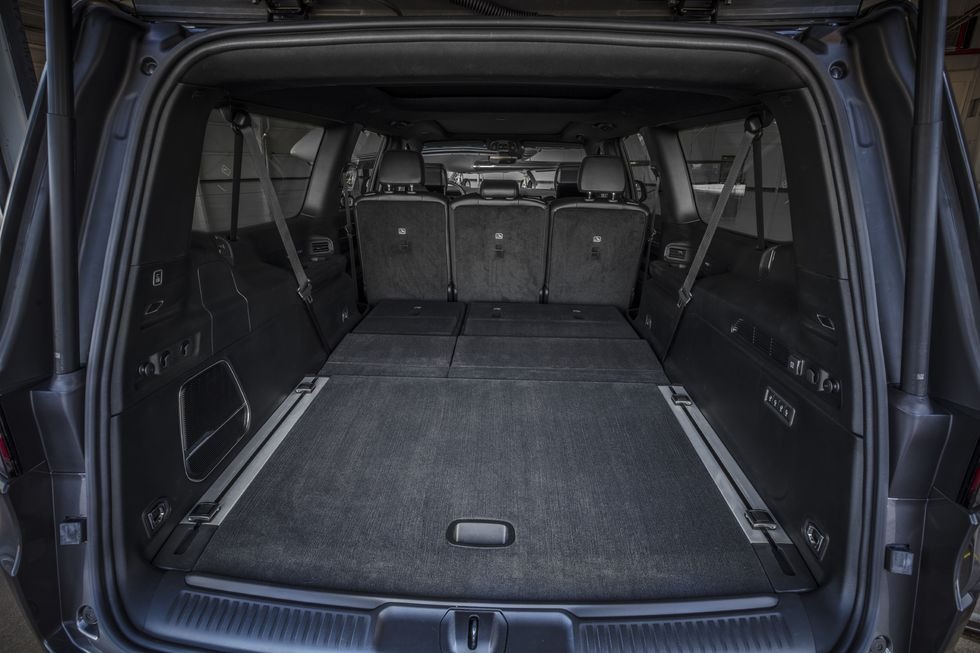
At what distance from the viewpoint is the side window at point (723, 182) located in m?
3.12

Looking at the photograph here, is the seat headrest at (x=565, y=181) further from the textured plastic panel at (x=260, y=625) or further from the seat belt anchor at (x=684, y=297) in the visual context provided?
the textured plastic panel at (x=260, y=625)

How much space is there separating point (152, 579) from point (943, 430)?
181 cm

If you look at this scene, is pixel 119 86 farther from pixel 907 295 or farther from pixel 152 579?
pixel 907 295

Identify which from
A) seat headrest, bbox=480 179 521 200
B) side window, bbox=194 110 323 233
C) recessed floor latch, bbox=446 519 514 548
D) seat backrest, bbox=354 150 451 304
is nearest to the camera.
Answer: recessed floor latch, bbox=446 519 514 548

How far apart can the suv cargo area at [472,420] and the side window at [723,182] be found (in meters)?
0.54

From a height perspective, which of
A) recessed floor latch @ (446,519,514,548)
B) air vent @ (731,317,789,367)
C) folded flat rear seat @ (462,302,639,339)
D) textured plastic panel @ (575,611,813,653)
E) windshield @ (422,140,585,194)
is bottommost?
recessed floor latch @ (446,519,514,548)

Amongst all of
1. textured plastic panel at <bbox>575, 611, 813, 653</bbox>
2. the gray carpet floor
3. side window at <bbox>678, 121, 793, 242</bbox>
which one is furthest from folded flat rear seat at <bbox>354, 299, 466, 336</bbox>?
textured plastic panel at <bbox>575, 611, 813, 653</bbox>

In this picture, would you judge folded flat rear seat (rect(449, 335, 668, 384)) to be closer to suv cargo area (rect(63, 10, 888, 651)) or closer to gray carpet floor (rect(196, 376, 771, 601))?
suv cargo area (rect(63, 10, 888, 651))

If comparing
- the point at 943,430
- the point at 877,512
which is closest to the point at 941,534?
the point at 877,512

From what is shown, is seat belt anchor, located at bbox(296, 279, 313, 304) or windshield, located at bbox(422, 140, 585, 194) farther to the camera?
windshield, located at bbox(422, 140, 585, 194)

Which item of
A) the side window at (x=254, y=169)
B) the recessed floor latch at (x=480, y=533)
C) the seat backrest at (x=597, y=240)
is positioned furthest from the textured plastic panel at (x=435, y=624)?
the seat backrest at (x=597, y=240)

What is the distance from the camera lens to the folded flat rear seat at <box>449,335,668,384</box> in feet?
8.59

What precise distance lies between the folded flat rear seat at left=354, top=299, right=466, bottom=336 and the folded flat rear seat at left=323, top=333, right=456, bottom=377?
92 millimetres

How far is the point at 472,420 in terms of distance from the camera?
2180 millimetres
